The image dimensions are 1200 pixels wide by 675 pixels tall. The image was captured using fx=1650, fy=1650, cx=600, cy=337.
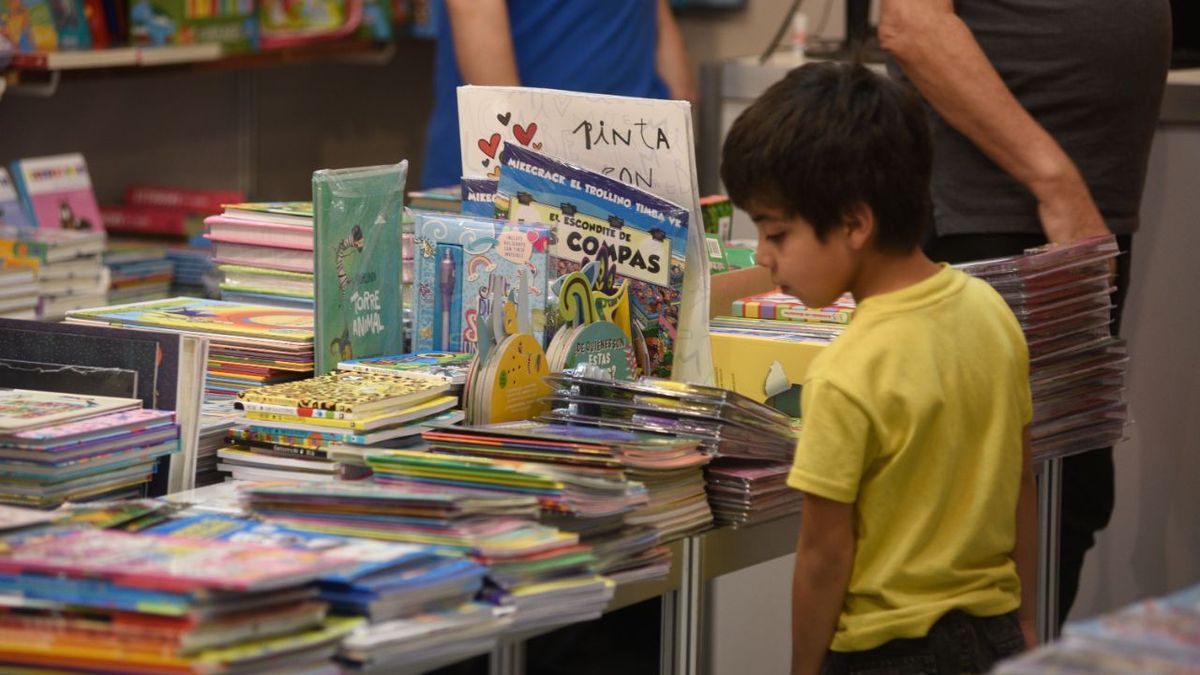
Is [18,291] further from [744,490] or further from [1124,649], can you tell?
[1124,649]

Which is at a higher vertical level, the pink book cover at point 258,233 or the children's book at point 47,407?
the pink book cover at point 258,233

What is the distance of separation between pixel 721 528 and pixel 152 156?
3124mm

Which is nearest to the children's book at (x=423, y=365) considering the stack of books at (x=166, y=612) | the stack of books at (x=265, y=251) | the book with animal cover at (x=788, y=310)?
the stack of books at (x=265, y=251)

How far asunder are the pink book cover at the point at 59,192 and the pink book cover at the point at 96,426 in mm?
1872

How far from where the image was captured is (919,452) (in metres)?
1.61

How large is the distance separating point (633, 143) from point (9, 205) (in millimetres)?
1821

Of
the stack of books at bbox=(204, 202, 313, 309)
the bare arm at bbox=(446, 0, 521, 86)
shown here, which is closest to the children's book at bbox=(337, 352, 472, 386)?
the stack of books at bbox=(204, 202, 313, 309)

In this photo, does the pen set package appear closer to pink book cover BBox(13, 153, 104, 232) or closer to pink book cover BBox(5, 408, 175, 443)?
pink book cover BBox(5, 408, 175, 443)

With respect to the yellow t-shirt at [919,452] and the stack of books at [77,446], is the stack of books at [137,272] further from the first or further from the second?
the yellow t-shirt at [919,452]

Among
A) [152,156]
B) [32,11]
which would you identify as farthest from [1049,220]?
[152,156]

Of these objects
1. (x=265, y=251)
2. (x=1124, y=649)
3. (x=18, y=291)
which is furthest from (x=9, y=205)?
(x=1124, y=649)

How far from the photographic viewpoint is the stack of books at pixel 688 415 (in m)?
1.81

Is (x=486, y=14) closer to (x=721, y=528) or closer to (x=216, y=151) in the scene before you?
(x=721, y=528)

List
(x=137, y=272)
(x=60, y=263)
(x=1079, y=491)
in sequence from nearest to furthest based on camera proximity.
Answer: (x=1079, y=491) → (x=60, y=263) → (x=137, y=272)
